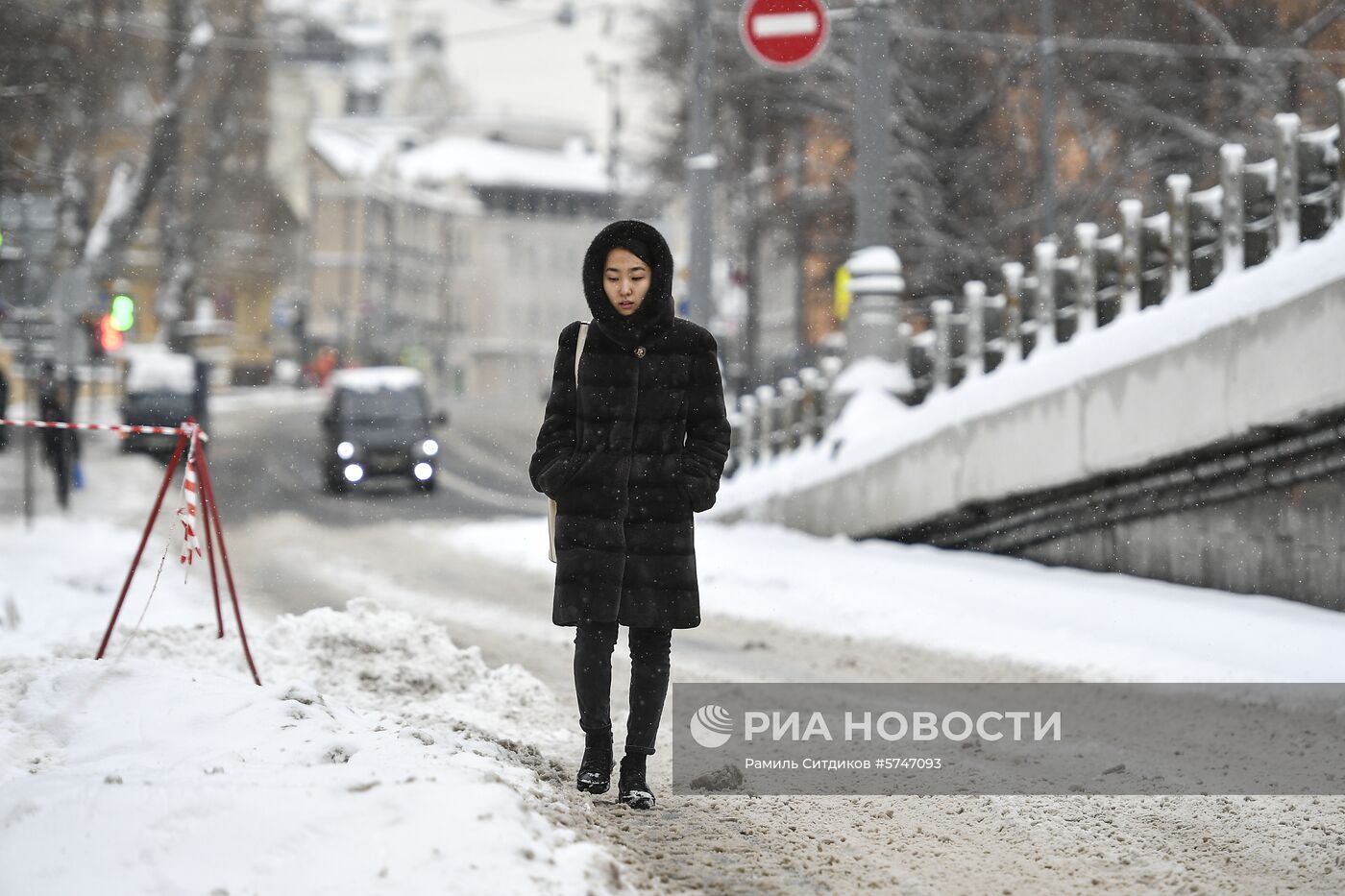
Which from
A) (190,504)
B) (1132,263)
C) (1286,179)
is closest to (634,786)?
(190,504)

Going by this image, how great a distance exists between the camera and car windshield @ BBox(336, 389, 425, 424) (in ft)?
99.6

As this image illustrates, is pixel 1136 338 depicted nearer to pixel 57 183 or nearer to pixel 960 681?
pixel 960 681

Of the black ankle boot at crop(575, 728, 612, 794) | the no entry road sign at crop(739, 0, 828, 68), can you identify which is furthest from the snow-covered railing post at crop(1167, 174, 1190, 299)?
the black ankle boot at crop(575, 728, 612, 794)

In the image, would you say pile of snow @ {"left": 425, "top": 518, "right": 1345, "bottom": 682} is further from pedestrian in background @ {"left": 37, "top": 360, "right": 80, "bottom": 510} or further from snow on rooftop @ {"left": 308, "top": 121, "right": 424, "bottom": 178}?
snow on rooftop @ {"left": 308, "top": 121, "right": 424, "bottom": 178}

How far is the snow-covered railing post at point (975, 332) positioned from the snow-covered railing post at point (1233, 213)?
303 centimetres

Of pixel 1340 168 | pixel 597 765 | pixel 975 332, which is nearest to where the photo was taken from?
pixel 597 765

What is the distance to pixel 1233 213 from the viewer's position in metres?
11.0

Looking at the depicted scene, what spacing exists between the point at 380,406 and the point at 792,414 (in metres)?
14.1

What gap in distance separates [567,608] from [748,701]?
2766mm

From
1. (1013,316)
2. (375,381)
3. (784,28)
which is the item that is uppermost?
(784,28)

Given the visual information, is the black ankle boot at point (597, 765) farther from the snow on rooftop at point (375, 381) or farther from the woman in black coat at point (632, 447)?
the snow on rooftop at point (375, 381)

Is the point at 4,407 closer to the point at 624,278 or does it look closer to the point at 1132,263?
the point at 1132,263

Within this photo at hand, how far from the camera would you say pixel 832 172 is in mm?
36656

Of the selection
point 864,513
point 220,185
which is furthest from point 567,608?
point 220,185
